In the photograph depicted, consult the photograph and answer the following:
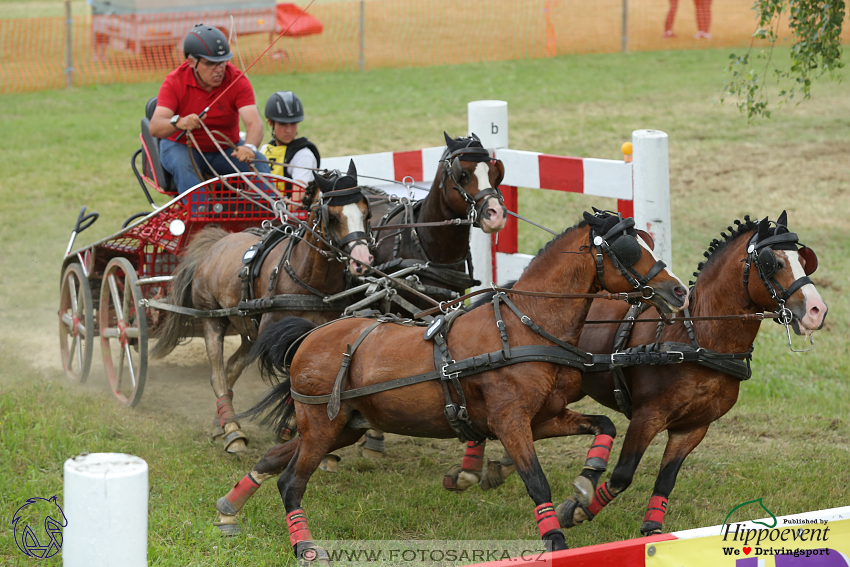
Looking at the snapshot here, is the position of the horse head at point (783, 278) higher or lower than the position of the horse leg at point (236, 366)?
higher

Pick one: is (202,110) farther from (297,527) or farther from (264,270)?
(297,527)

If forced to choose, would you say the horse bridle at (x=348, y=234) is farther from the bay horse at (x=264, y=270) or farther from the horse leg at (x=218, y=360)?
the horse leg at (x=218, y=360)

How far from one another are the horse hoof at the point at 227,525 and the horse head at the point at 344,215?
1.51m

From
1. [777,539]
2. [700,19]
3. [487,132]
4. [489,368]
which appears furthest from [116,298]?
[700,19]

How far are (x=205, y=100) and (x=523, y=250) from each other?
4.91 m

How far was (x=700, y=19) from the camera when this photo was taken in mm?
22719

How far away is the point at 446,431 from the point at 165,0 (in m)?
17.7

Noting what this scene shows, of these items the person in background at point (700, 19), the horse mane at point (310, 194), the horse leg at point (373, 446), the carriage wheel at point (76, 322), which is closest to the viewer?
the horse mane at point (310, 194)

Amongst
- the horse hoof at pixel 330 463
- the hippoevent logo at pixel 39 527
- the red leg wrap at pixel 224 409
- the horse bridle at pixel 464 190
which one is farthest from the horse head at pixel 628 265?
the red leg wrap at pixel 224 409

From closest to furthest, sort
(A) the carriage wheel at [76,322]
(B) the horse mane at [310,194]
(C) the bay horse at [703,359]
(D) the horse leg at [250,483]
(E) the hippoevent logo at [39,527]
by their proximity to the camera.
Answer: (C) the bay horse at [703,359], (E) the hippoevent logo at [39,527], (D) the horse leg at [250,483], (B) the horse mane at [310,194], (A) the carriage wheel at [76,322]

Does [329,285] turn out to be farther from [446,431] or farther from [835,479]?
[835,479]

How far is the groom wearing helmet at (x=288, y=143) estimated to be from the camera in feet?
25.0

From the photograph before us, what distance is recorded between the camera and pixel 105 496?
2621 millimetres

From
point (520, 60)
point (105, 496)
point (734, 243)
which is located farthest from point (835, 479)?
point (520, 60)
